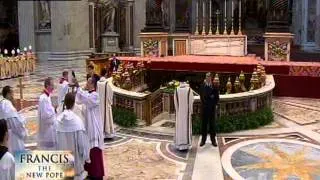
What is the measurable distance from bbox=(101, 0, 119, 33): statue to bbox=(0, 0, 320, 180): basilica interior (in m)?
0.05

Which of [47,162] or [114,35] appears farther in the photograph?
[114,35]

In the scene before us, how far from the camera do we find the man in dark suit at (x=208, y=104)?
772cm

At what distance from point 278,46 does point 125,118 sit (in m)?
6.76

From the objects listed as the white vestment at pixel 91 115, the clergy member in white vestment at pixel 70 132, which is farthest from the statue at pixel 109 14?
the clergy member in white vestment at pixel 70 132

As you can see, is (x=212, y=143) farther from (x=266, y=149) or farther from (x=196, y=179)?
(x=196, y=179)

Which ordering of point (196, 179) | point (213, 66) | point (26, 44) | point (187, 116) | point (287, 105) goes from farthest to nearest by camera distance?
1. point (26, 44)
2. point (213, 66)
3. point (287, 105)
4. point (187, 116)
5. point (196, 179)

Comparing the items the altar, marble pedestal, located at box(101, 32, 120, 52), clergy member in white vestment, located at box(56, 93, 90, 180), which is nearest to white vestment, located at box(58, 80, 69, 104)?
clergy member in white vestment, located at box(56, 93, 90, 180)

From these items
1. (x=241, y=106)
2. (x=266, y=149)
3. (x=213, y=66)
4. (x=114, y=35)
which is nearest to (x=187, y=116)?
(x=266, y=149)

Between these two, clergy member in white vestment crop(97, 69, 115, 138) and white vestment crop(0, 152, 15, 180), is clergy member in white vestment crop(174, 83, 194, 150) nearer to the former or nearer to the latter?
clergy member in white vestment crop(97, 69, 115, 138)

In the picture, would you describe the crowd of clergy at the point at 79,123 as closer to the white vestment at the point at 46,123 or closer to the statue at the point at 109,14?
the white vestment at the point at 46,123

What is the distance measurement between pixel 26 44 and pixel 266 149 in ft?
59.6

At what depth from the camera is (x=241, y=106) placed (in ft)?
30.2

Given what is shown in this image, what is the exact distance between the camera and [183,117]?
7578mm

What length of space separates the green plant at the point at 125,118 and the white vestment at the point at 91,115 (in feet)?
9.03
